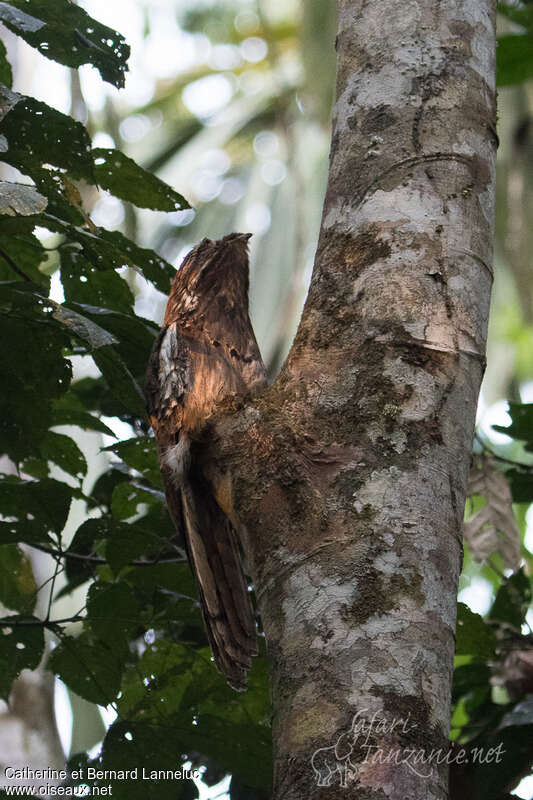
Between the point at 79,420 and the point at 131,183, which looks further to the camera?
the point at 79,420

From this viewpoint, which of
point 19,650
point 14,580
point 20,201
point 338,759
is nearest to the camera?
point 338,759

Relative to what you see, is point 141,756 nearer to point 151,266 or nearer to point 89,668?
point 89,668

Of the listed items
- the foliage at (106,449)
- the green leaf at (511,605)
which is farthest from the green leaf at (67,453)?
the green leaf at (511,605)

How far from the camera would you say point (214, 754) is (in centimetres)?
211

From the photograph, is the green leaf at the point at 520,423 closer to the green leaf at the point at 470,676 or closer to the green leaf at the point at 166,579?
the green leaf at the point at 470,676

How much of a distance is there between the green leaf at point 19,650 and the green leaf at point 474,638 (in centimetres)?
99

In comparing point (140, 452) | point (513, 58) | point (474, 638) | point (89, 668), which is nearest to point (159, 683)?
point (89, 668)

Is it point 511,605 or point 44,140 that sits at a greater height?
point 44,140

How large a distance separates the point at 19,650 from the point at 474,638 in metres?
1.11

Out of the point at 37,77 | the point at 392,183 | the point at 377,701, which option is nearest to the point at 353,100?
the point at 392,183

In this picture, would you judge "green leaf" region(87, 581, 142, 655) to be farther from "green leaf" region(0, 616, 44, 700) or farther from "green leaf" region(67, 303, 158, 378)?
"green leaf" region(67, 303, 158, 378)

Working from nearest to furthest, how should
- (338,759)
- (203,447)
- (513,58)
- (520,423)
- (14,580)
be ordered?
(338,759) < (203,447) < (14,580) < (520,423) < (513,58)

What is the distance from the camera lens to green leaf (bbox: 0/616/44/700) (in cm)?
216

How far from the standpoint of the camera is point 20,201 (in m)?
1.65
